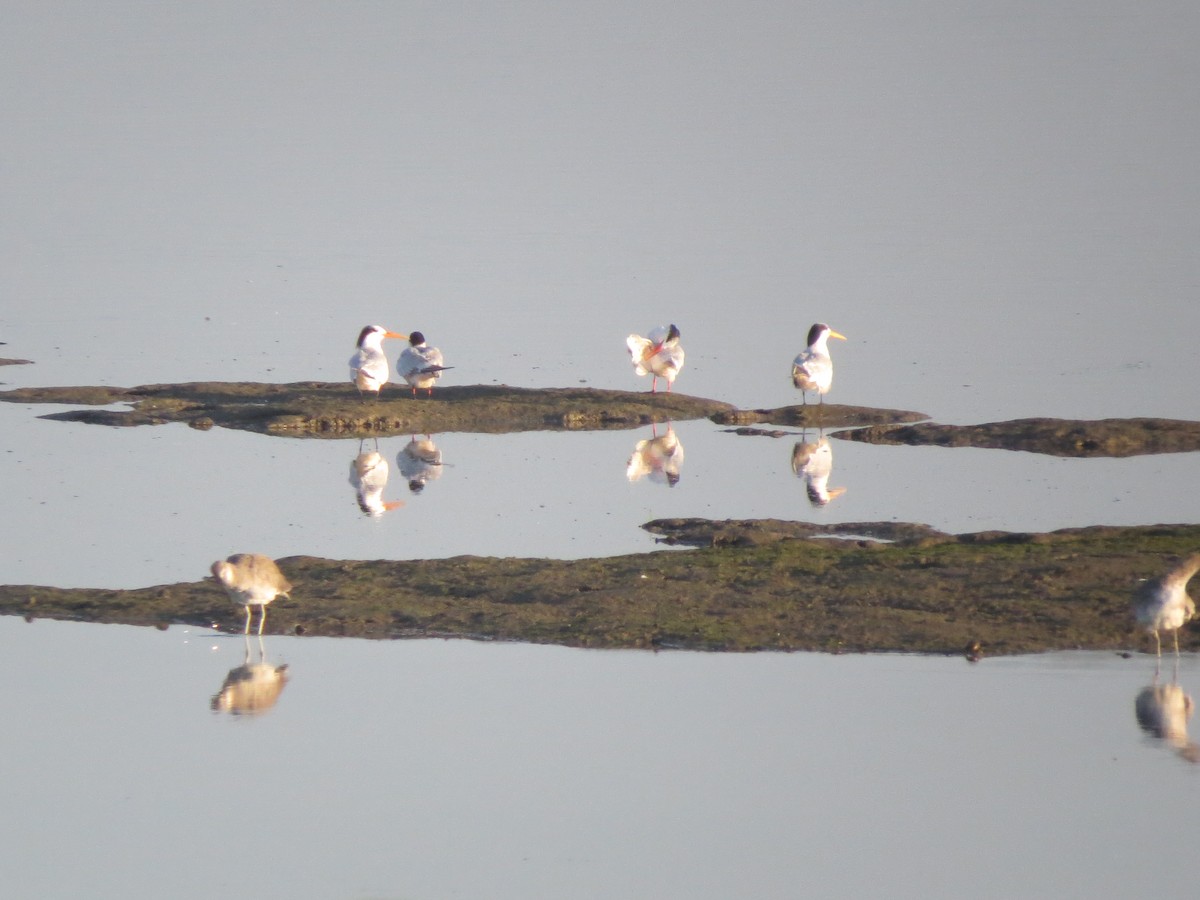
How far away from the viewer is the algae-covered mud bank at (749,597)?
12.1 m

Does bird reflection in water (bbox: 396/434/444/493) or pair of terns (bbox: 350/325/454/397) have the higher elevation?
pair of terns (bbox: 350/325/454/397)

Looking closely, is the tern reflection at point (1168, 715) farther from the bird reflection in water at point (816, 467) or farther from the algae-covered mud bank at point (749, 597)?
the bird reflection in water at point (816, 467)

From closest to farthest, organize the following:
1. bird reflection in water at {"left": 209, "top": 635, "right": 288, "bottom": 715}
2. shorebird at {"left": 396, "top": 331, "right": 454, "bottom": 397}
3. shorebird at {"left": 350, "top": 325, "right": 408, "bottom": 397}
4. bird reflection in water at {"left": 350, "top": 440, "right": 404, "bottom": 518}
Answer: bird reflection in water at {"left": 209, "top": 635, "right": 288, "bottom": 715}, bird reflection in water at {"left": 350, "top": 440, "right": 404, "bottom": 518}, shorebird at {"left": 350, "top": 325, "right": 408, "bottom": 397}, shorebird at {"left": 396, "top": 331, "right": 454, "bottom": 397}

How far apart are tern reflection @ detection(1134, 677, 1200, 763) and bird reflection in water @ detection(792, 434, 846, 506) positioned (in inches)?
235

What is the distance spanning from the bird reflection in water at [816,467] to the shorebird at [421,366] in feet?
15.1

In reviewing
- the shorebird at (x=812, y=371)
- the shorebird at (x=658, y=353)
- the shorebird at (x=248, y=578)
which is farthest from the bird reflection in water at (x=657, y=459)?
the shorebird at (x=248, y=578)

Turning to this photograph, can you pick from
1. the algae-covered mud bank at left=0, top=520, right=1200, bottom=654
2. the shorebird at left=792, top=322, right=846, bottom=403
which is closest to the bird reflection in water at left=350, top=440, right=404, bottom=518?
the algae-covered mud bank at left=0, top=520, right=1200, bottom=654

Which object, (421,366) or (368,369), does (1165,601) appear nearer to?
(368,369)

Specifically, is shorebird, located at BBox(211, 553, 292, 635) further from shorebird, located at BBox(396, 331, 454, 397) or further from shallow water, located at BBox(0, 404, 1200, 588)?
shorebird, located at BBox(396, 331, 454, 397)

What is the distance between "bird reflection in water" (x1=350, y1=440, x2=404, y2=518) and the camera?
1694 cm

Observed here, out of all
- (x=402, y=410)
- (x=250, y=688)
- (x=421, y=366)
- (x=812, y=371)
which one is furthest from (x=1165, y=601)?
(x=421, y=366)

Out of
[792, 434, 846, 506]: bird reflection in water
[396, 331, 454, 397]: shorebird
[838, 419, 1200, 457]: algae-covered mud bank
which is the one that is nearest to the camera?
[792, 434, 846, 506]: bird reflection in water

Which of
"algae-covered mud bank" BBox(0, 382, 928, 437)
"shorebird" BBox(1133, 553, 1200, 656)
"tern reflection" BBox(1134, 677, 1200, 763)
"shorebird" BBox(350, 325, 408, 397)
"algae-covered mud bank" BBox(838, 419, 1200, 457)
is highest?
"shorebird" BBox(350, 325, 408, 397)

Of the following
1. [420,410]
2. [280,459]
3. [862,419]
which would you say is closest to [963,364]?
[862,419]
